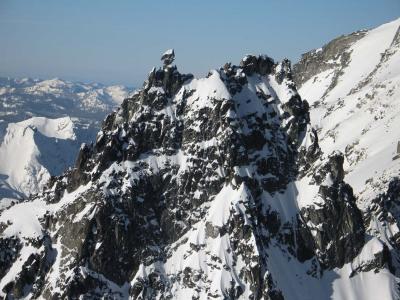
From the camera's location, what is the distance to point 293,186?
175625mm

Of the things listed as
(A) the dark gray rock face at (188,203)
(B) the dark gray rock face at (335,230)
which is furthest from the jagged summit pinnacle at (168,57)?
(B) the dark gray rock face at (335,230)

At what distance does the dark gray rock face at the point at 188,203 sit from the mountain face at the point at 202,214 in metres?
0.33

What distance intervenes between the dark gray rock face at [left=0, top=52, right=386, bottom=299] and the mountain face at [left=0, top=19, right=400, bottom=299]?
1.08 ft

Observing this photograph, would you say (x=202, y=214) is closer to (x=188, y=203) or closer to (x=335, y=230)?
(x=188, y=203)

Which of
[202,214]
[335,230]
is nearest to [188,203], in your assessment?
[202,214]

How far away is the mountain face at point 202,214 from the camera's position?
15262 centimetres

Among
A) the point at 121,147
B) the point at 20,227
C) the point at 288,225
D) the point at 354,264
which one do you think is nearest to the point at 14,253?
the point at 20,227

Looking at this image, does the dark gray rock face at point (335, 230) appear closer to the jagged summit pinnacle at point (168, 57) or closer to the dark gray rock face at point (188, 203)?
the dark gray rock face at point (188, 203)

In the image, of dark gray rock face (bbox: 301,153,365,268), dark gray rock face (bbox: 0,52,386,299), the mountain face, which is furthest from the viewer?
dark gray rock face (bbox: 301,153,365,268)

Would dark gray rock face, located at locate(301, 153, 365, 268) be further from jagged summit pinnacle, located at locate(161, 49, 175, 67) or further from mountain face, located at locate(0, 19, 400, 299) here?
jagged summit pinnacle, located at locate(161, 49, 175, 67)

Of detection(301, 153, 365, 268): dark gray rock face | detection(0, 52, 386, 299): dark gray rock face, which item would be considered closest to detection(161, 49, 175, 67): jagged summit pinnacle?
detection(0, 52, 386, 299): dark gray rock face

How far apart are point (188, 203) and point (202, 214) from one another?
5498 millimetres

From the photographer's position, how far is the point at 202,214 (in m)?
163

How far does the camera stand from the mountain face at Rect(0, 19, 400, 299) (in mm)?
152625
